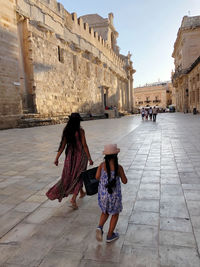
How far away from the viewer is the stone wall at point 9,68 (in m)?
13.2

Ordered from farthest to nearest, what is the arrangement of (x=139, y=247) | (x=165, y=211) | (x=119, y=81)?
(x=119, y=81) → (x=165, y=211) → (x=139, y=247)

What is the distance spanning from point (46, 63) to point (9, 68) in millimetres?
4136

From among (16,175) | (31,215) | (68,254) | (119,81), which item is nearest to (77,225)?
(68,254)

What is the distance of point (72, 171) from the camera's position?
297 centimetres

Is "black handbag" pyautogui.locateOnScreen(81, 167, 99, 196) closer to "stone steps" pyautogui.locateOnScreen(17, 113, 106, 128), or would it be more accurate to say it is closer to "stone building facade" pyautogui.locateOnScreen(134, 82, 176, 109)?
"stone steps" pyautogui.locateOnScreen(17, 113, 106, 128)

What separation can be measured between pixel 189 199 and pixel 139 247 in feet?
4.48

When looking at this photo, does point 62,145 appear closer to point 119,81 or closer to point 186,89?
point 186,89

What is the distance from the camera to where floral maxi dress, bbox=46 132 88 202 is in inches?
115

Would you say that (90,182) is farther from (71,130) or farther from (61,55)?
(61,55)

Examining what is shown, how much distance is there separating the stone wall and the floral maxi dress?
37.2 ft

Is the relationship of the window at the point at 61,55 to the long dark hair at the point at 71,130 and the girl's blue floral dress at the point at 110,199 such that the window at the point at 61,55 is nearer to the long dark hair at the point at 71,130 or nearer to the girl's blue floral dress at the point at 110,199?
the long dark hair at the point at 71,130

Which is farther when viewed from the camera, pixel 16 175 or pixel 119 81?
pixel 119 81

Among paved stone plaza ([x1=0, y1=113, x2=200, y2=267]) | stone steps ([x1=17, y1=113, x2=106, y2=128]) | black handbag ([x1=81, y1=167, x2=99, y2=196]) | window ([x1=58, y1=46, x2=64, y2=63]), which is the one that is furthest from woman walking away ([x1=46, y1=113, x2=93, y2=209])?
window ([x1=58, y1=46, x2=64, y2=63])

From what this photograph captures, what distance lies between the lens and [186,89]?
110 ft
